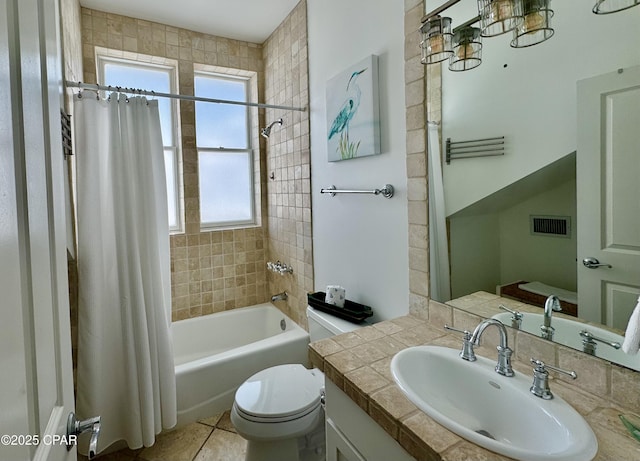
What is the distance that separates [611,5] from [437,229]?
0.83 meters

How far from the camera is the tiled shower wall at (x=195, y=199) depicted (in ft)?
8.07

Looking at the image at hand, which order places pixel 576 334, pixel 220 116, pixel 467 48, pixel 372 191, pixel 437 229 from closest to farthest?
pixel 576 334, pixel 467 48, pixel 437 229, pixel 372 191, pixel 220 116

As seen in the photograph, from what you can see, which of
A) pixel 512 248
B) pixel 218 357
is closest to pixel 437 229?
pixel 512 248

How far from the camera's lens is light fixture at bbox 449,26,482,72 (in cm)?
120

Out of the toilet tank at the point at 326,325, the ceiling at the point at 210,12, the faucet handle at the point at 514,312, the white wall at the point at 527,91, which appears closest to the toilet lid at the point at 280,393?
the toilet tank at the point at 326,325

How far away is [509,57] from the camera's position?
1110 mm

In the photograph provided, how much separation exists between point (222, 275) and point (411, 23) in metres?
2.34

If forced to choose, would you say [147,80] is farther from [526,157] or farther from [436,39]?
[526,157]

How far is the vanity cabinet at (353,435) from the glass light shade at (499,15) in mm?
1275

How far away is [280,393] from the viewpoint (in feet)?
5.18

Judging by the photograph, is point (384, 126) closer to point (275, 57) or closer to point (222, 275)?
point (275, 57)

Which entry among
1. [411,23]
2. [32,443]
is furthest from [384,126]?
[32,443]

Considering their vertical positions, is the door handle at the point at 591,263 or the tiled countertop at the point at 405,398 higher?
the door handle at the point at 591,263

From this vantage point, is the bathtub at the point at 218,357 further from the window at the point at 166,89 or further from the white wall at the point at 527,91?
the white wall at the point at 527,91
